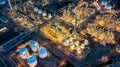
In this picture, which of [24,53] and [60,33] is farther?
[60,33]

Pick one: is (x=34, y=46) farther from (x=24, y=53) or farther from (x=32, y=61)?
(x=32, y=61)

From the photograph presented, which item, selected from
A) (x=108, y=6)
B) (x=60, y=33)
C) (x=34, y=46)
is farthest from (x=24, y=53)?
(x=108, y=6)

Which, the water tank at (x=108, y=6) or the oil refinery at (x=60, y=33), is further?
the water tank at (x=108, y=6)

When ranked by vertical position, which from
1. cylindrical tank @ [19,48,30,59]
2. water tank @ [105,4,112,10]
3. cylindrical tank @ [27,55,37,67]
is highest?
water tank @ [105,4,112,10]

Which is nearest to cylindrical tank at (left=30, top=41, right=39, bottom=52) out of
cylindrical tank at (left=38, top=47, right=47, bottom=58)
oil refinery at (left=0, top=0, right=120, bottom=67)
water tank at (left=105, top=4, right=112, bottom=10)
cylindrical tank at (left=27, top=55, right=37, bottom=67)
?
oil refinery at (left=0, top=0, right=120, bottom=67)

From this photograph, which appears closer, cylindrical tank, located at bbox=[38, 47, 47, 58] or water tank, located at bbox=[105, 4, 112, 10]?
cylindrical tank, located at bbox=[38, 47, 47, 58]

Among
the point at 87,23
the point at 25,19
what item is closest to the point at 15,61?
the point at 25,19

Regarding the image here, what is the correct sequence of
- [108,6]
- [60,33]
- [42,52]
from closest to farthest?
1. [42,52]
2. [60,33]
3. [108,6]

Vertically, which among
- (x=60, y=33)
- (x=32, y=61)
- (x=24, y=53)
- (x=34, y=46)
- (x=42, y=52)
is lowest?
(x=32, y=61)

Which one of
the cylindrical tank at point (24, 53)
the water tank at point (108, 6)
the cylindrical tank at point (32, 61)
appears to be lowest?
the cylindrical tank at point (32, 61)

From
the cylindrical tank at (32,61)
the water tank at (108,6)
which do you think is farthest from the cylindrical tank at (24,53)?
the water tank at (108,6)

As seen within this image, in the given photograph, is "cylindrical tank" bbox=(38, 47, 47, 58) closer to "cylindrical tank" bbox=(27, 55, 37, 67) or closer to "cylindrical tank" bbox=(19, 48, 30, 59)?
"cylindrical tank" bbox=(27, 55, 37, 67)

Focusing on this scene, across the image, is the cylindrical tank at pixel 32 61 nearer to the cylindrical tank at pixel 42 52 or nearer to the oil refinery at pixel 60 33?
the oil refinery at pixel 60 33
